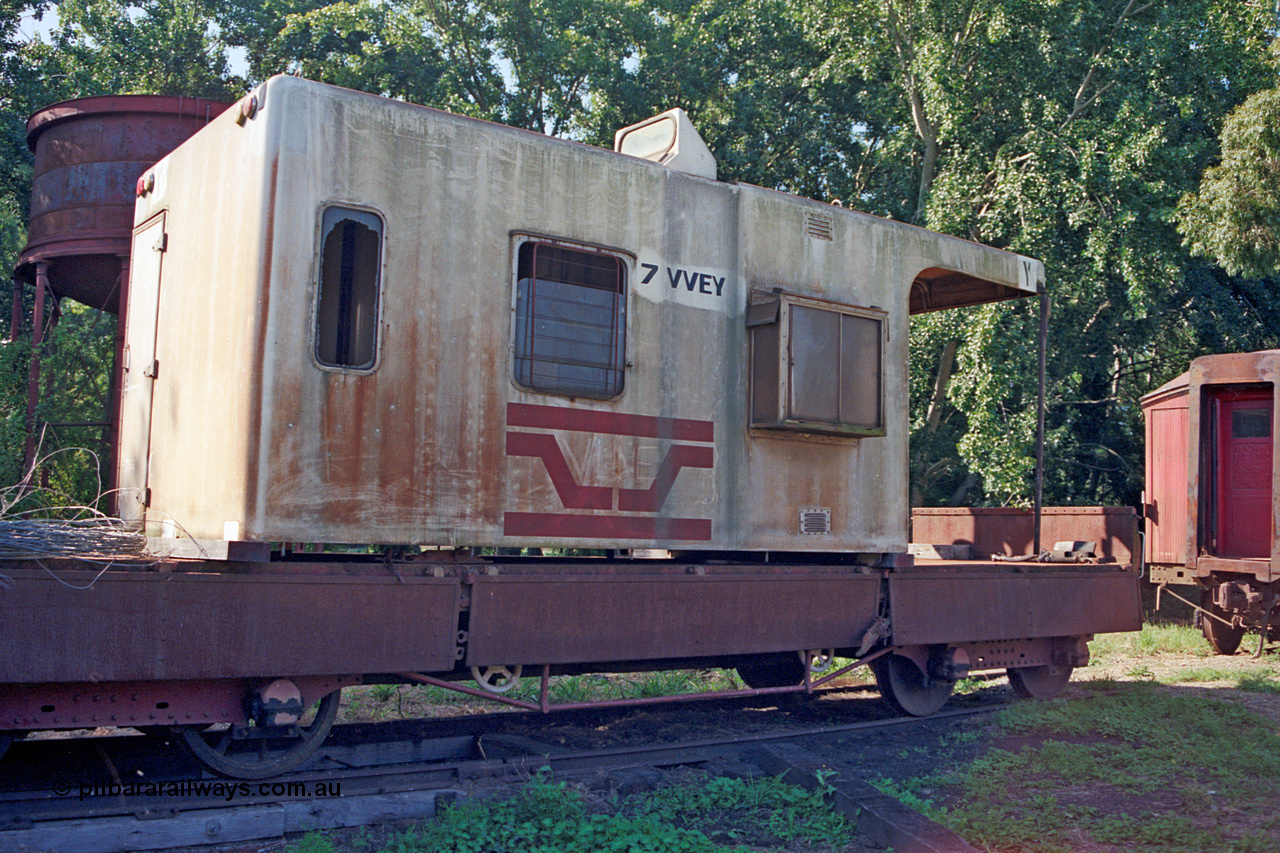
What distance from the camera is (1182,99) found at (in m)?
15.3

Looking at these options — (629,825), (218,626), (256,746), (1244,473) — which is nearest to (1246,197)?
(1244,473)

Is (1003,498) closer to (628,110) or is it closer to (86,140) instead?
(628,110)

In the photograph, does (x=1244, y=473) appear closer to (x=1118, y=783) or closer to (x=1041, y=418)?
(x=1041, y=418)

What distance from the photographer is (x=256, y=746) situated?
5.54 metres

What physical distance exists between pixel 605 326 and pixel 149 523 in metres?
2.69

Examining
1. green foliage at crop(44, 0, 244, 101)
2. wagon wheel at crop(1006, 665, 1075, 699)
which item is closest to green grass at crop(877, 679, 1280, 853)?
wagon wheel at crop(1006, 665, 1075, 699)

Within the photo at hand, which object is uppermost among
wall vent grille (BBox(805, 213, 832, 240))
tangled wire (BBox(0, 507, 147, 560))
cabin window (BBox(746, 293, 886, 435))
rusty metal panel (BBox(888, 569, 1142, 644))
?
wall vent grille (BBox(805, 213, 832, 240))

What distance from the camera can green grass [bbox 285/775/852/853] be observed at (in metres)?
4.31

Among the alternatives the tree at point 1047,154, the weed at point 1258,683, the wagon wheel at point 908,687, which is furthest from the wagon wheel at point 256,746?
the tree at point 1047,154

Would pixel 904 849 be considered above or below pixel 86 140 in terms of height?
below

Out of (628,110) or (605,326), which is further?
(628,110)

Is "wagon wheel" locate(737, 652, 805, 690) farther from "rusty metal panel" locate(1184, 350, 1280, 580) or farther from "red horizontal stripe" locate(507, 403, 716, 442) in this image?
"rusty metal panel" locate(1184, 350, 1280, 580)

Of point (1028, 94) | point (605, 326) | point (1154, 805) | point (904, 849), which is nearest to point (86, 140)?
point (605, 326)

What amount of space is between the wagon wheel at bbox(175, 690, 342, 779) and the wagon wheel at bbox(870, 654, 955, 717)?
3.99 m
